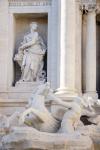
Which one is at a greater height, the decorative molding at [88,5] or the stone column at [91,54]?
the decorative molding at [88,5]

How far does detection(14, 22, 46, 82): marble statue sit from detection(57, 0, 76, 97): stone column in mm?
1615

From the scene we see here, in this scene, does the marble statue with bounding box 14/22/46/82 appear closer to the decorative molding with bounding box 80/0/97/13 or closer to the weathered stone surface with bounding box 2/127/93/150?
the decorative molding with bounding box 80/0/97/13

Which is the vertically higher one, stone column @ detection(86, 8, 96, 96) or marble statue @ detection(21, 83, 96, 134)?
stone column @ detection(86, 8, 96, 96)

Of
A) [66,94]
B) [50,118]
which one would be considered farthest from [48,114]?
[66,94]

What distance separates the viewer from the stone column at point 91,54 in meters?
21.2

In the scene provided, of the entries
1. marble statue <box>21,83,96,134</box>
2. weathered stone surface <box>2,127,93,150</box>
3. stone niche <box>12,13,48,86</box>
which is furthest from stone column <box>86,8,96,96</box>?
weathered stone surface <box>2,127,93,150</box>

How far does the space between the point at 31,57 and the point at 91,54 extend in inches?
96.6

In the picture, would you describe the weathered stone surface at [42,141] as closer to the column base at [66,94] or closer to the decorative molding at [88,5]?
the column base at [66,94]

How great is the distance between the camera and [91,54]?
21.4m

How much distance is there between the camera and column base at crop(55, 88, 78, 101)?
1992 cm

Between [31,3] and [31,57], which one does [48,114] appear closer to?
[31,57]

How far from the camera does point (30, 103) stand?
17719mm

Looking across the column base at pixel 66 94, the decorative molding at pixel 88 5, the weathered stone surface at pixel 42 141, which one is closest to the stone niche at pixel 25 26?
the decorative molding at pixel 88 5

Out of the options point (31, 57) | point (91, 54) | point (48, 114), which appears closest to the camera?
point (48, 114)
